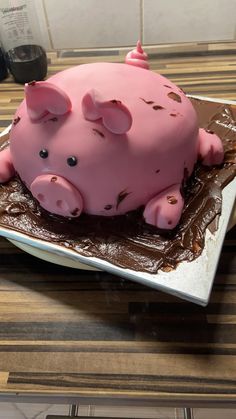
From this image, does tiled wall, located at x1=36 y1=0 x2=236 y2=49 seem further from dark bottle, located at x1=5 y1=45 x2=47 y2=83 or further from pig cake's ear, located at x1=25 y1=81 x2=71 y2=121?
pig cake's ear, located at x1=25 y1=81 x2=71 y2=121

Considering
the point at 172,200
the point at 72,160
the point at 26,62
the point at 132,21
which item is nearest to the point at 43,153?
the point at 72,160

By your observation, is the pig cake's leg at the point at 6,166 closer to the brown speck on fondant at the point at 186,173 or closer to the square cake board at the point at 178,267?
the square cake board at the point at 178,267

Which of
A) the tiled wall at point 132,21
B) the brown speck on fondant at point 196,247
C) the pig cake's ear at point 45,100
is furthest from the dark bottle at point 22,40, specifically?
the brown speck on fondant at point 196,247

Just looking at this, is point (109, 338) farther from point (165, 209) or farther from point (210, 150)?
point (210, 150)

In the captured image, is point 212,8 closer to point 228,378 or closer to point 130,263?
point 130,263

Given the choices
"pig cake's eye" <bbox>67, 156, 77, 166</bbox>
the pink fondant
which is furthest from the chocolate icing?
the pink fondant

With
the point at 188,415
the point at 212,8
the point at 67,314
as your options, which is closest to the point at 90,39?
the point at 212,8

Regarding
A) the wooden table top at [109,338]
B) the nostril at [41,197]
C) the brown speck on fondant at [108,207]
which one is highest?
the nostril at [41,197]
